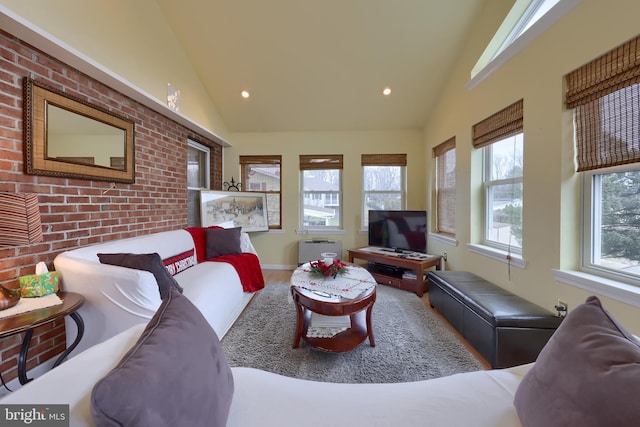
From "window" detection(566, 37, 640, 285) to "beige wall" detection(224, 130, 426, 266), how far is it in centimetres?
253

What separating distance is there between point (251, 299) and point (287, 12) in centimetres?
323

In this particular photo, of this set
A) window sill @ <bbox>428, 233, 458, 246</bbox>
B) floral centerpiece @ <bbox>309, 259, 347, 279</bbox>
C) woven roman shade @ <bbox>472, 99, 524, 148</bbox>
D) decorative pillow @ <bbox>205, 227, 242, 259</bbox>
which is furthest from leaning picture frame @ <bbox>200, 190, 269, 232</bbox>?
woven roman shade @ <bbox>472, 99, 524, 148</bbox>

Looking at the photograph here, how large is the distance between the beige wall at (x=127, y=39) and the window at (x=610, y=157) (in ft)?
11.7

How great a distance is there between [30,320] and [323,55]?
11.5 ft

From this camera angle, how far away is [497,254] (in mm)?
2350

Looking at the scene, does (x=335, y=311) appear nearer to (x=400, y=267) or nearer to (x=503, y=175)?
(x=400, y=267)

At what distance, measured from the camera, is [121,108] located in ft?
7.80

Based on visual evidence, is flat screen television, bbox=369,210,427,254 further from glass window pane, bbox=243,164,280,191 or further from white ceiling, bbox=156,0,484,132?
glass window pane, bbox=243,164,280,191

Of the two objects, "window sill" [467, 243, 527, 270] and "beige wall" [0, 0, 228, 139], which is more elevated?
"beige wall" [0, 0, 228, 139]

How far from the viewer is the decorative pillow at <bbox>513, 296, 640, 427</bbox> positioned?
555 millimetres

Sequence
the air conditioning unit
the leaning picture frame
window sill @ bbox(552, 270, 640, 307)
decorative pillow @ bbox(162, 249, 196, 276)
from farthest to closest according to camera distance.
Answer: the air conditioning unit, the leaning picture frame, decorative pillow @ bbox(162, 249, 196, 276), window sill @ bbox(552, 270, 640, 307)

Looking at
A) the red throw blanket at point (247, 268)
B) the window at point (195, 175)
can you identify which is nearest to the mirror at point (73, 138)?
the window at point (195, 175)

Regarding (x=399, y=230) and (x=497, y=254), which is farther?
(x=399, y=230)

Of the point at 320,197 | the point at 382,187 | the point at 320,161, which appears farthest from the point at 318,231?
the point at 382,187
